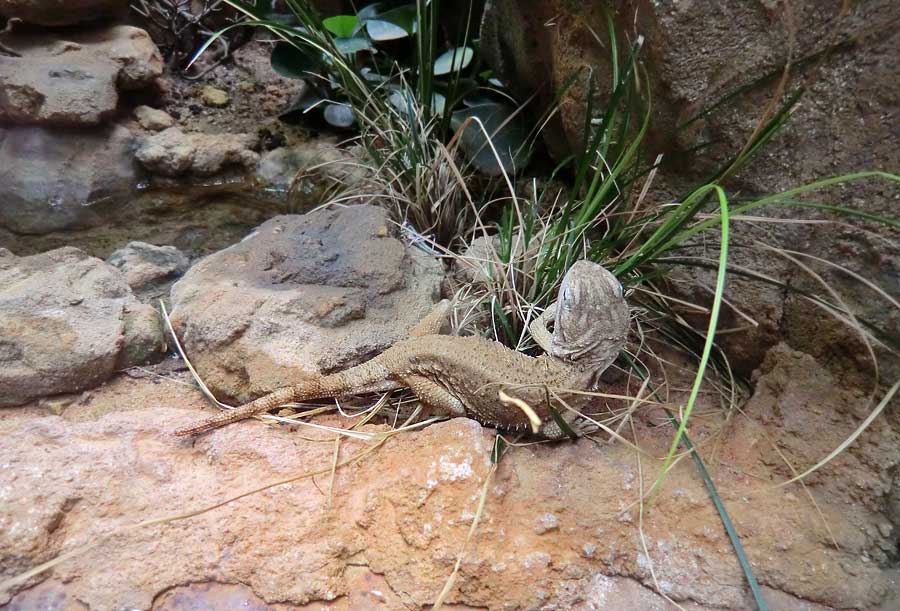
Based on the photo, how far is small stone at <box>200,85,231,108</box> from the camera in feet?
16.2

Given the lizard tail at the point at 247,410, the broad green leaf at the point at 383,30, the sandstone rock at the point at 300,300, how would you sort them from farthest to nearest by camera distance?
the broad green leaf at the point at 383,30 → the sandstone rock at the point at 300,300 → the lizard tail at the point at 247,410

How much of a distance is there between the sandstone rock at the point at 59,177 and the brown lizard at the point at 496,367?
2472 millimetres

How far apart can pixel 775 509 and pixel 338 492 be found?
143cm

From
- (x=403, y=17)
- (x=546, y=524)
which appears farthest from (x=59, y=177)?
(x=546, y=524)

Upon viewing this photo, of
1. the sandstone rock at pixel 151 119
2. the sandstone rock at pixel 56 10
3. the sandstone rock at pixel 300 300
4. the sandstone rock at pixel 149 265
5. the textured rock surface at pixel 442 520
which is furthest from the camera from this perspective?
the sandstone rock at pixel 151 119

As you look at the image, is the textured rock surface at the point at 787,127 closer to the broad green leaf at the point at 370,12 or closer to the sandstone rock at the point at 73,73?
the broad green leaf at the point at 370,12

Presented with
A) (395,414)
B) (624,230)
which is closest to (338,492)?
(395,414)

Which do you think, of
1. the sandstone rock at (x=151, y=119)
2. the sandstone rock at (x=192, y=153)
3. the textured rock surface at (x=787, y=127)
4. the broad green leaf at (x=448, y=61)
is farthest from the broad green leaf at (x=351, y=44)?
the textured rock surface at (x=787, y=127)

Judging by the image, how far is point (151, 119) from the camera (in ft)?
14.4

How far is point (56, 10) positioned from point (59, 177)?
1.36m

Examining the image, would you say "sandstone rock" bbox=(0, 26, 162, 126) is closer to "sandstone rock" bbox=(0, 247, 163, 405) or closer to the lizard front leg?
"sandstone rock" bbox=(0, 247, 163, 405)

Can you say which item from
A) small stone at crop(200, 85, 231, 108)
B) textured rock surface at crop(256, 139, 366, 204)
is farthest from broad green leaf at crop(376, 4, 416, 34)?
small stone at crop(200, 85, 231, 108)

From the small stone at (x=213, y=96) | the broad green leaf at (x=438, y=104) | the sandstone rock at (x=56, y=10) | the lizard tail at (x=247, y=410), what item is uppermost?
the broad green leaf at (x=438, y=104)

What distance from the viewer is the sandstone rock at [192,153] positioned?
13.4 ft
